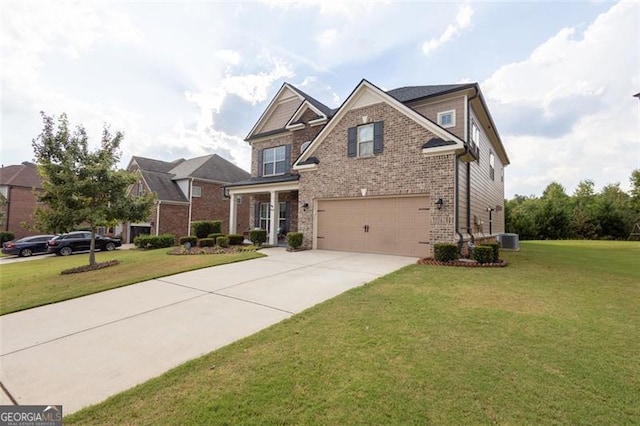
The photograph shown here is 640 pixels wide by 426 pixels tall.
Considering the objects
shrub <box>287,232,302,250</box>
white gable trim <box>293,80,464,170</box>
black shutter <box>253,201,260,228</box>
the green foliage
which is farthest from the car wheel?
white gable trim <box>293,80,464,170</box>

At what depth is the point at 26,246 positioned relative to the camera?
19203mm

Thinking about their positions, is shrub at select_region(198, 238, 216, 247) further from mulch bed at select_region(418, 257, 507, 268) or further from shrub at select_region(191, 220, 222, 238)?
mulch bed at select_region(418, 257, 507, 268)

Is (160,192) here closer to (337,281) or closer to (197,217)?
(197,217)

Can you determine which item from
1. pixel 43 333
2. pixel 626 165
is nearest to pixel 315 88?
pixel 43 333

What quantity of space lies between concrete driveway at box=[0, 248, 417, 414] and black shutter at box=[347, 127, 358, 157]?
19.8 feet

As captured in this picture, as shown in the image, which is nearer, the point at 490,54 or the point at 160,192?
the point at 490,54

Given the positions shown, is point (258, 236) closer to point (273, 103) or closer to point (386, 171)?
point (386, 171)

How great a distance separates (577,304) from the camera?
507cm

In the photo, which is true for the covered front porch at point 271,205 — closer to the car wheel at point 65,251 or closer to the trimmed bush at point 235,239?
the trimmed bush at point 235,239

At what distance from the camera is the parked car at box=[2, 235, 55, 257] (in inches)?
739

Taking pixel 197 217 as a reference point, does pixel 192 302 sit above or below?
below

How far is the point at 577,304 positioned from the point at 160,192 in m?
26.2

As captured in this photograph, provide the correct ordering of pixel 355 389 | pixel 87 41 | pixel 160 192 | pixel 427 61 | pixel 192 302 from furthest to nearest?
pixel 160 192, pixel 427 61, pixel 87 41, pixel 192 302, pixel 355 389

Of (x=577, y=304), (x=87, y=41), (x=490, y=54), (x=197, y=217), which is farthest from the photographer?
(x=197, y=217)
